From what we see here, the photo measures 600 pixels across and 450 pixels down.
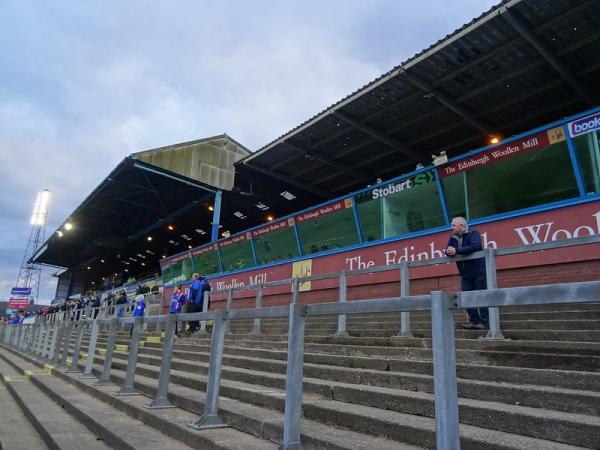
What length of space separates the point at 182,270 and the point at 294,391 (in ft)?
63.7

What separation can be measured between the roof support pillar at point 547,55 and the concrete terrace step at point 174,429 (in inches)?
377

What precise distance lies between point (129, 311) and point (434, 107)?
14770 millimetres

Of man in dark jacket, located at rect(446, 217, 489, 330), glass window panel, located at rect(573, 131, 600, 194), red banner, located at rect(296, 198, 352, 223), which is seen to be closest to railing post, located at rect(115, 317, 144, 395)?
man in dark jacket, located at rect(446, 217, 489, 330)

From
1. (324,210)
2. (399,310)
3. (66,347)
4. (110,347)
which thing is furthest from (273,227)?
(399,310)

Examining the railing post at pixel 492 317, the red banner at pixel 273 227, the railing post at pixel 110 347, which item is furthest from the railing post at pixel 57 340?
the railing post at pixel 492 317

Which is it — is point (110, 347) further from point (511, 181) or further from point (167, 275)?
point (167, 275)

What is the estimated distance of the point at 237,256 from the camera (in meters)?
17.4

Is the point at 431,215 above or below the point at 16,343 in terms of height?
above

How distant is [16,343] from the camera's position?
693 inches

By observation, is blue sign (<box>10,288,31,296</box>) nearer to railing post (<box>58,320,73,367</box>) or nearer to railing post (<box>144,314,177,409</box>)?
railing post (<box>58,320,73,367</box>)

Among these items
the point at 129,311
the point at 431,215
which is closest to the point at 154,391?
the point at 431,215

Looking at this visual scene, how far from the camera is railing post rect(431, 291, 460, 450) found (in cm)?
189

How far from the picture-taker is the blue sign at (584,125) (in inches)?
293

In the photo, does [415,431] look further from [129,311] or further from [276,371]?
[129,311]
